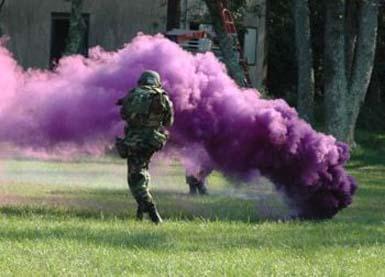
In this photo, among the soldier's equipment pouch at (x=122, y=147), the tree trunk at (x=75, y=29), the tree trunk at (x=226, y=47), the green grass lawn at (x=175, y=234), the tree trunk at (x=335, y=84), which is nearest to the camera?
the green grass lawn at (x=175, y=234)

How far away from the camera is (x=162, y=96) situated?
10188mm

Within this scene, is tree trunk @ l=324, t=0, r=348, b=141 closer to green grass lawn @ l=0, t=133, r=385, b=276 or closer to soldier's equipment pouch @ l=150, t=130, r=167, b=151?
→ green grass lawn @ l=0, t=133, r=385, b=276

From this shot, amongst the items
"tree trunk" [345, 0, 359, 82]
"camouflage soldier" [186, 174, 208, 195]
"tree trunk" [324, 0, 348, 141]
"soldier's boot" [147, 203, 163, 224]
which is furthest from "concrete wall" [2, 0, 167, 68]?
"soldier's boot" [147, 203, 163, 224]

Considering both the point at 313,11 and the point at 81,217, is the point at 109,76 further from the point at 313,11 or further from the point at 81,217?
the point at 313,11

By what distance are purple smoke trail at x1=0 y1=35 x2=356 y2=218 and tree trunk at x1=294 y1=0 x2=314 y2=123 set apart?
39.4 feet

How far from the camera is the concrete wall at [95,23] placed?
102 feet

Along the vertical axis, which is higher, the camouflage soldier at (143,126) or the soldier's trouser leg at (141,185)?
the camouflage soldier at (143,126)

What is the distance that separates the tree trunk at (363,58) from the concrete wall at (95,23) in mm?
9231

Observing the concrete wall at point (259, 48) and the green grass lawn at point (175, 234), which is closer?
the green grass lawn at point (175, 234)

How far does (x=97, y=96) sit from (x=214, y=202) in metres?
2.87

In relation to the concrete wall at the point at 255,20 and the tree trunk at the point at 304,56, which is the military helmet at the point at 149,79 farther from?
the concrete wall at the point at 255,20

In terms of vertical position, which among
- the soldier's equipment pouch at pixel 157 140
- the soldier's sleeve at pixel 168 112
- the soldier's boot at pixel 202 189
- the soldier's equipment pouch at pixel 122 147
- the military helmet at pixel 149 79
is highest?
the military helmet at pixel 149 79

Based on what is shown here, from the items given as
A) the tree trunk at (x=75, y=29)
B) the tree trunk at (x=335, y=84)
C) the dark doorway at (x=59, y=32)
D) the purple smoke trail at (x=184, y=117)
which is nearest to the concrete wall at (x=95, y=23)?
the dark doorway at (x=59, y=32)

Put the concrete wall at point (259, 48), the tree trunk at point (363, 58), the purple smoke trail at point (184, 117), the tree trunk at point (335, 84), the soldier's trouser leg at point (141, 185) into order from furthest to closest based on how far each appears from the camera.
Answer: the concrete wall at point (259, 48)
the tree trunk at point (363, 58)
the tree trunk at point (335, 84)
the purple smoke trail at point (184, 117)
the soldier's trouser leg at point (141, 185)
